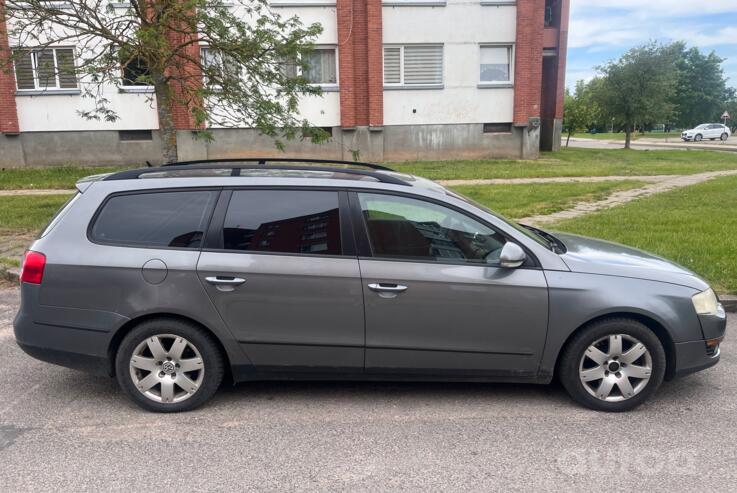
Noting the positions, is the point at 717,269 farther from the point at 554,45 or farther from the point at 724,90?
the point at 724,90

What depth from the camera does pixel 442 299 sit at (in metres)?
3.83

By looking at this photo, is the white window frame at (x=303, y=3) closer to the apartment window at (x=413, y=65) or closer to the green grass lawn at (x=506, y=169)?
the apartment window at (x=413, y=65)

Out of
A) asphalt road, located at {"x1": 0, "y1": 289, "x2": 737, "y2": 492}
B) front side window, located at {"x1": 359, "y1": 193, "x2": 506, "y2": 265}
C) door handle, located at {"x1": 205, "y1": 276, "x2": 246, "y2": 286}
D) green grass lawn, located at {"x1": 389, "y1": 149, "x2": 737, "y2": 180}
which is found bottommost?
asphalt road, located at {"x1": 0, "y1": 289, "x2": 737, "y2": 492}

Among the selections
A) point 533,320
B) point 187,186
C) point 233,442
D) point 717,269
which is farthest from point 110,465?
point 717,269

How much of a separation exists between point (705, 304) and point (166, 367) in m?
3.61

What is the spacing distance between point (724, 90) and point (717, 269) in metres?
73.5

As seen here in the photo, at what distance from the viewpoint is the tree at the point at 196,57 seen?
7.73 m

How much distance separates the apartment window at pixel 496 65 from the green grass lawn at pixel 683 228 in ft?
32.5

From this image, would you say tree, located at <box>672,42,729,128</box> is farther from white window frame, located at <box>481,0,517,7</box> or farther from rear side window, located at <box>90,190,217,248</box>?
rear side window, located at <box>90,190,217,248</box>

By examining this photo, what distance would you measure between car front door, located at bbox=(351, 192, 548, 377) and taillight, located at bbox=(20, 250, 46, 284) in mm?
2070

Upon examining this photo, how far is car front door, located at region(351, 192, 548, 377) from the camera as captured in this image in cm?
383

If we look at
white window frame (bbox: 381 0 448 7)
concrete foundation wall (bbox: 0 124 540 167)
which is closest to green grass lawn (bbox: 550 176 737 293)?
concrete foundation wall (bbox: 0 124 540 167)

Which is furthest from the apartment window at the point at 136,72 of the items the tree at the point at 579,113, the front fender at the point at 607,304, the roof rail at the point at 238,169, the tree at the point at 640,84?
the tree at the point at 579,113

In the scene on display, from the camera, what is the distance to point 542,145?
93.4 feet
